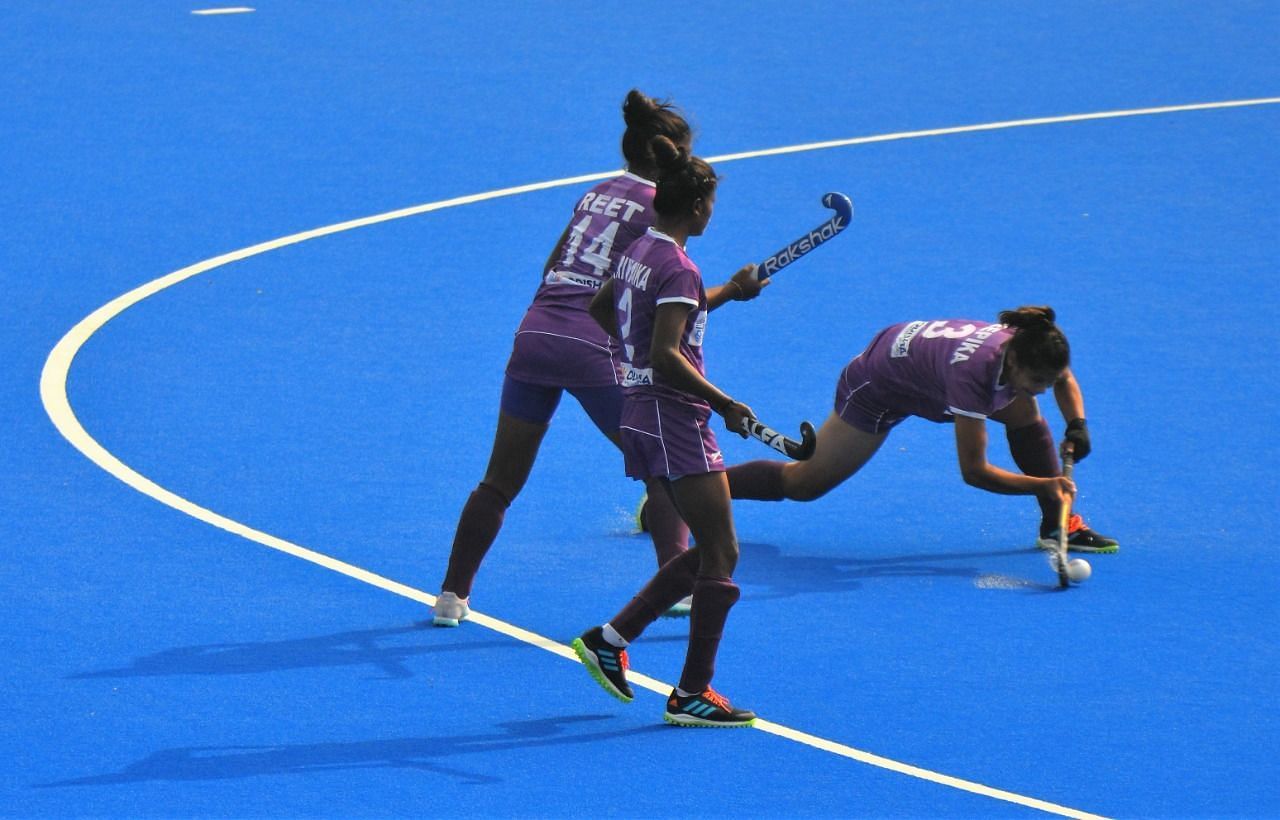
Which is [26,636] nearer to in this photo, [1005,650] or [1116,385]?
[1005,650]

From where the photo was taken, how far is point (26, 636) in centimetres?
745

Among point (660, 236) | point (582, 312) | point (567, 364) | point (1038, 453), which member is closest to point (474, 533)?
point (567, 364)

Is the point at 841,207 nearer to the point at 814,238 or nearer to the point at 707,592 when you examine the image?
the point at 814,238

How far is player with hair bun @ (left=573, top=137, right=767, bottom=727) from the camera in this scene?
6.48 m

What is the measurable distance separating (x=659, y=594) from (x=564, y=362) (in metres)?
1.11

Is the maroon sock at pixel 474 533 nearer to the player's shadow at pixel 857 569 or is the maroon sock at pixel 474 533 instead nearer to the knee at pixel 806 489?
the player's shadow at pixel 857 569

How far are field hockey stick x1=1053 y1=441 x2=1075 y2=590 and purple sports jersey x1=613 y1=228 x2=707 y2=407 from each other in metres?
2.02

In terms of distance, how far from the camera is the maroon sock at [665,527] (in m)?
7.30

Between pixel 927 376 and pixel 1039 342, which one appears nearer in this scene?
pixel 1039 342

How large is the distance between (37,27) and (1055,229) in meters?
10.5

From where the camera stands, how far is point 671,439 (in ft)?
21.7

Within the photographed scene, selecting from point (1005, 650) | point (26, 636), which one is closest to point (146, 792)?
point (26, 636)

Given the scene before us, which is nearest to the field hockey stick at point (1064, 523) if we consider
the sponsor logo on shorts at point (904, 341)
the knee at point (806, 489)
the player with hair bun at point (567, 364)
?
the sponsor logo on shorts at point (904, 341)

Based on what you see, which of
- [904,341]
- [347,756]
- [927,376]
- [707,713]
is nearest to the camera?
[347,756]
